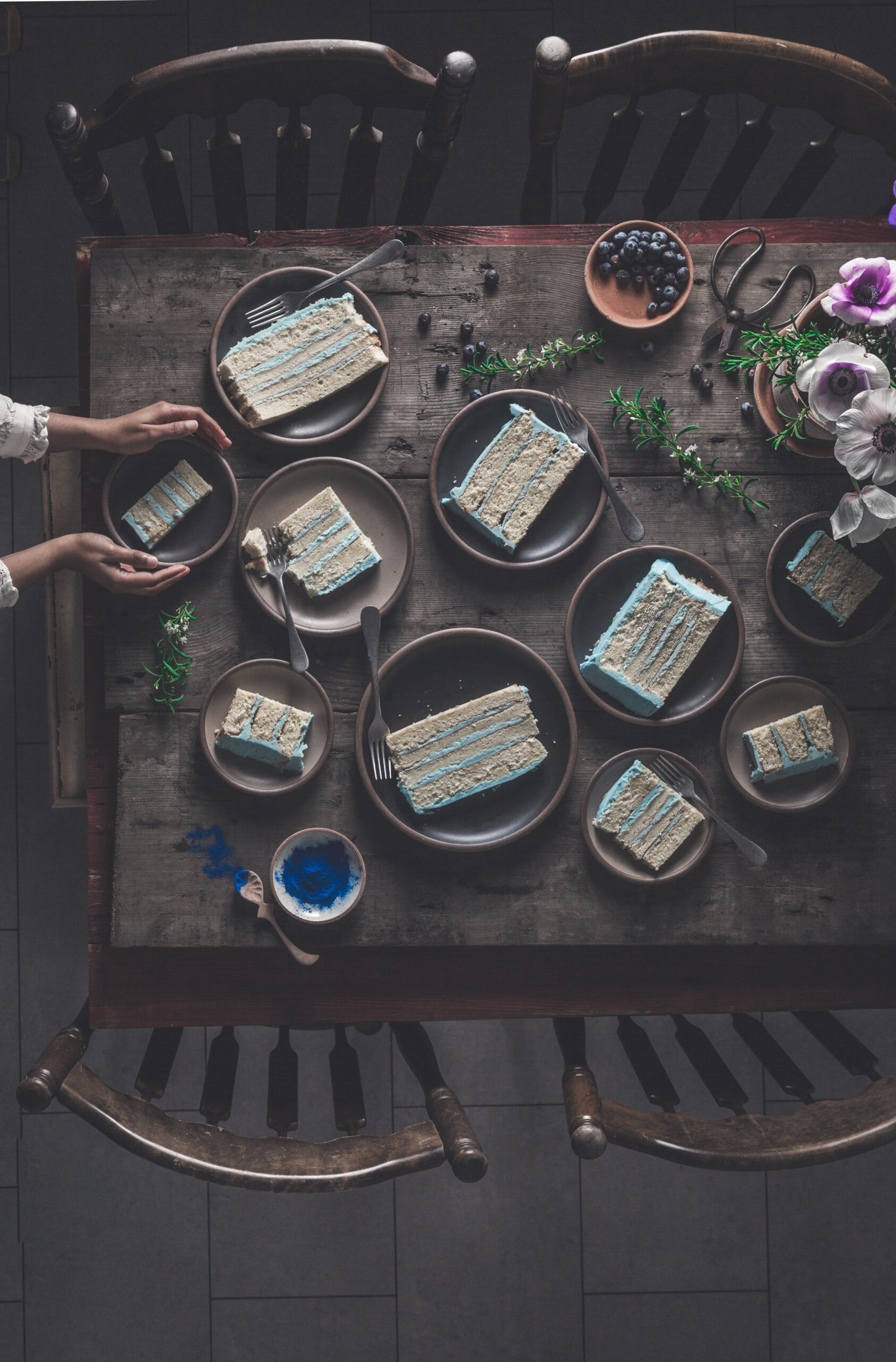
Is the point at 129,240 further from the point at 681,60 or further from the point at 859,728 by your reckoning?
the point at 859,728

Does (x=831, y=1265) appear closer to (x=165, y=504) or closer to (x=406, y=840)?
(x=406, y=840)

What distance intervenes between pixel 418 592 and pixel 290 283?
844 mm

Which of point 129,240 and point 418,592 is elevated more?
point 129,240

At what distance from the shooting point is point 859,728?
241 centimetres

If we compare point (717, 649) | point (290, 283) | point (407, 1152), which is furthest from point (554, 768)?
point (290, 283)

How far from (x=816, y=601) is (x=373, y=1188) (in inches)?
99.3

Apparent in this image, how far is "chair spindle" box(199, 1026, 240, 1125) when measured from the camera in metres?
2.36

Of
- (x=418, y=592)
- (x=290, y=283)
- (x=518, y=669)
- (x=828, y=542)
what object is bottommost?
(x=518, y=669)

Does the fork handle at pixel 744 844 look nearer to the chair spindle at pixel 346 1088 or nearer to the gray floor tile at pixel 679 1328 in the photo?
the chair spindle at pixel 346 1088

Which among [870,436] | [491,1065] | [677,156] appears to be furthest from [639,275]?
[491,1065]

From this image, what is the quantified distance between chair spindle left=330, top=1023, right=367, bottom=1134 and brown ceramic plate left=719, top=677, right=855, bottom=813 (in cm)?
124

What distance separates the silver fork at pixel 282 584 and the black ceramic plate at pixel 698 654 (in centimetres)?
→ 67

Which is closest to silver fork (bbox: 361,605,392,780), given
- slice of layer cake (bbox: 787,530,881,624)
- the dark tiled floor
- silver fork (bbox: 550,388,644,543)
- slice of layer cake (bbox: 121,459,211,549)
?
slice of layer cake (bbox: 121,459,211,549)

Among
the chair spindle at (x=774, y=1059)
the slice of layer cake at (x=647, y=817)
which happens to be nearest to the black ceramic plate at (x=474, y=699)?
the slice of layer cake at (x=647, y=817)
